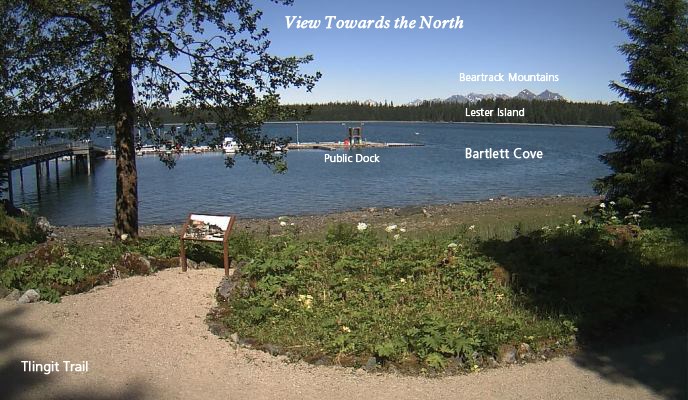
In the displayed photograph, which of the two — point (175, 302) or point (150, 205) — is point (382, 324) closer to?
point (175, 302)

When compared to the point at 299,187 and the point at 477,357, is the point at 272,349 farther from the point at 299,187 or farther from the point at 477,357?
the point at 299,187

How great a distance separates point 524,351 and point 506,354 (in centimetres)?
26

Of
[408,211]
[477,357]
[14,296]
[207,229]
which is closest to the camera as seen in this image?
[477,357]

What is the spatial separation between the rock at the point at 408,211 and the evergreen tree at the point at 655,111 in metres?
12.3

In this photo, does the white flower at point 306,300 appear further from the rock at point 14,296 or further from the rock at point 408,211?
the rock at point 408,211

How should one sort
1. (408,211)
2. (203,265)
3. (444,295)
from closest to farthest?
(444,295)
(203,265)
(408,211)

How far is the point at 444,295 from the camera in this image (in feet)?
26.6

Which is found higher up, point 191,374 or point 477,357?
point 477,357

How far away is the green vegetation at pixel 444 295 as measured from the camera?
6.49 m

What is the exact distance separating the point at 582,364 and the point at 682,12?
14.1 m

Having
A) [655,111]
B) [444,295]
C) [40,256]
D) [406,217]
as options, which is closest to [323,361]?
[444,295]

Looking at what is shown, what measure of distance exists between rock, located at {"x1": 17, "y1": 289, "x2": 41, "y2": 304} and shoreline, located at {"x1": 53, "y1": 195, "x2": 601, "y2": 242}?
1388 cm

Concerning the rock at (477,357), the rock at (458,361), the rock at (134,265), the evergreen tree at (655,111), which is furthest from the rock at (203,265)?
the evergreen tree at (655,111)

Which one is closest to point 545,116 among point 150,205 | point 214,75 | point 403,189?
point 403,189
